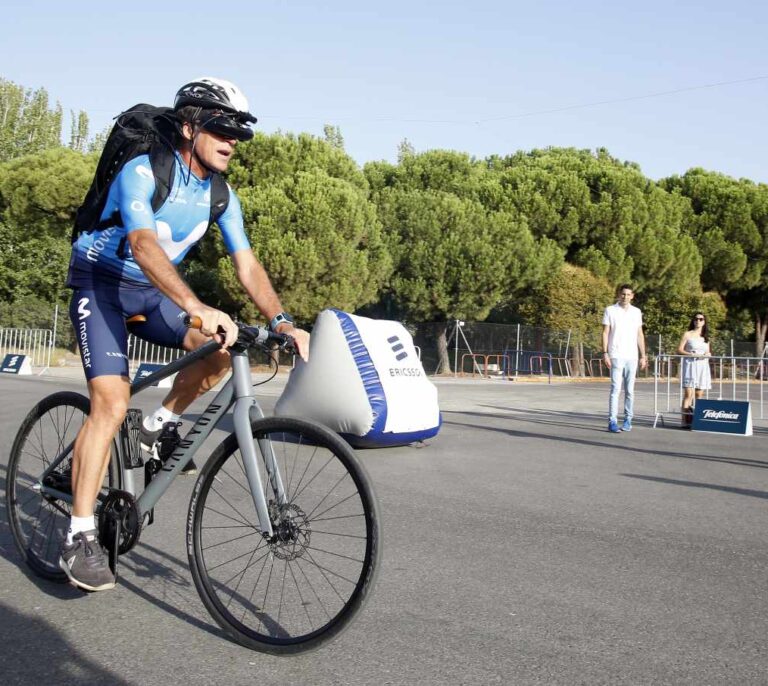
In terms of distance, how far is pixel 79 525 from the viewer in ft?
11.9

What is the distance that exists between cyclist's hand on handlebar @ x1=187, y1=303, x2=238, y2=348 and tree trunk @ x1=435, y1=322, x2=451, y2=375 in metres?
32.0

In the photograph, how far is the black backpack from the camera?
143 inches

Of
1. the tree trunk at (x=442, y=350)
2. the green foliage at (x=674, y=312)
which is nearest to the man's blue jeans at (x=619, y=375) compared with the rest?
the tree trunk at (x=442, y=350)

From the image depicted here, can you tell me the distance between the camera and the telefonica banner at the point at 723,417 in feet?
41.9

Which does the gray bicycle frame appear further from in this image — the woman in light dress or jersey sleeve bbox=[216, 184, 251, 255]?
the woman in light dress

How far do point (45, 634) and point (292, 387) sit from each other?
5.96 m

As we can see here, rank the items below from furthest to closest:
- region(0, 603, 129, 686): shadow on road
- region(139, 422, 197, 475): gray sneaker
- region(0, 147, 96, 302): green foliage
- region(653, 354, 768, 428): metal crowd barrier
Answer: region(0, 147, 96, 302): green foliage, region(653, 354, 768, 428): metal crowd barrier, region(139, 422, 197, 475): gray sneaker, region(0, 603, 129, 686): shadow on road

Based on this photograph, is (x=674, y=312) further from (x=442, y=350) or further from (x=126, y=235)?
(x=126, y=235)

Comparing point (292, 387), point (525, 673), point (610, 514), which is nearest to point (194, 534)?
point (525, 673)

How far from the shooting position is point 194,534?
3.33 metres

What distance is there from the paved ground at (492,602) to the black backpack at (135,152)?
1.39 meters

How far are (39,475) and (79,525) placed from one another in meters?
0.79

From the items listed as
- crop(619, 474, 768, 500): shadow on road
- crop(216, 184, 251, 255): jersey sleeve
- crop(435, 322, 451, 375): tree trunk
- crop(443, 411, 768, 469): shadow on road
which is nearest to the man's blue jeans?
crop(443, 411, 768, 469): shadow on road

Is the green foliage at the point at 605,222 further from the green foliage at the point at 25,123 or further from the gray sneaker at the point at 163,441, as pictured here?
the gray sneaker at the point at 163,441
